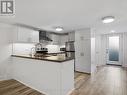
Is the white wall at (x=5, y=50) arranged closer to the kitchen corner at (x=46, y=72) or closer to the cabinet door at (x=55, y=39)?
the kitchen corner at (x=46, y=72)

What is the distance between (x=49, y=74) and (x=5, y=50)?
7.98 feet

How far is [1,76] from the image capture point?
146 inches

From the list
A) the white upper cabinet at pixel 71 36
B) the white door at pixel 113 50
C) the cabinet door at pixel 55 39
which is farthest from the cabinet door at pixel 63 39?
the white door at pixel 113 50

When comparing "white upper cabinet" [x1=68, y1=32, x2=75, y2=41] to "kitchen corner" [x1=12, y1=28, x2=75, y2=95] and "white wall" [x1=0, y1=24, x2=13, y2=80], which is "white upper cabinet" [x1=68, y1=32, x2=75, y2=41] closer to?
"kitchen corner" [x1=12, y1=28, x2=75, y2=95]

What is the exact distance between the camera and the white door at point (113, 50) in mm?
6715

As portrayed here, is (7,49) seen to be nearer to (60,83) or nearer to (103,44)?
(60,83)

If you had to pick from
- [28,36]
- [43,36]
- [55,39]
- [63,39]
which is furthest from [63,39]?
[28,36]

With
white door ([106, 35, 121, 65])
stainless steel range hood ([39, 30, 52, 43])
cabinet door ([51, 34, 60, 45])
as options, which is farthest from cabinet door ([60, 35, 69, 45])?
white door ([106, 35, 121, 65])

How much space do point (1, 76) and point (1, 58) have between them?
0.73 metres

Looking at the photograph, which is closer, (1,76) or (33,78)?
(33,78)

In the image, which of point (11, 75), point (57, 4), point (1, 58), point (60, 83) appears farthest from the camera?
point (11, 75)

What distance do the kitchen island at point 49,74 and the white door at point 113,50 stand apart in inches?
209

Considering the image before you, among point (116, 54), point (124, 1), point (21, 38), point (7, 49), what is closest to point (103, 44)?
point (116, 54)

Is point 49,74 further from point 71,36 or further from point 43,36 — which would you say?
point 71,36
